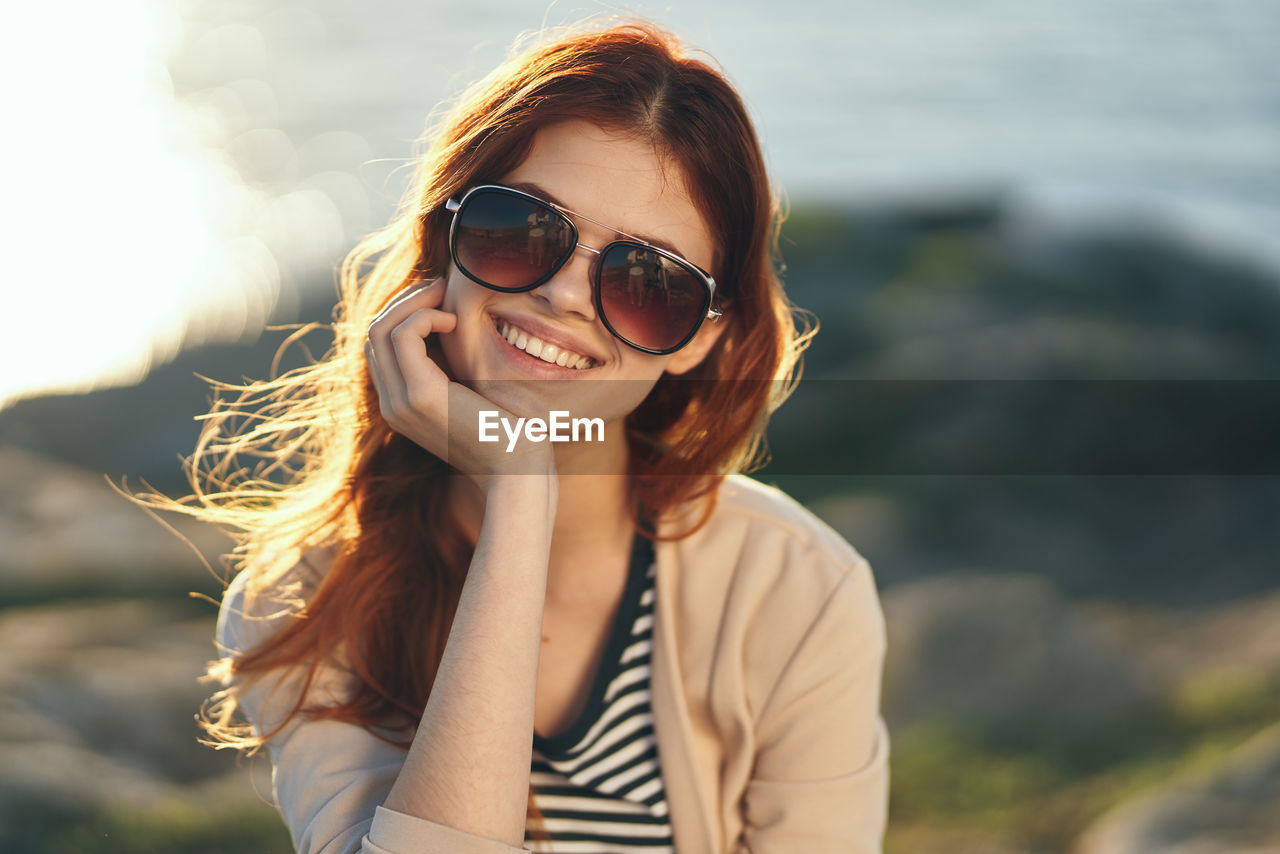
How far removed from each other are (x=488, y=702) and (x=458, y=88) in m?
5.87

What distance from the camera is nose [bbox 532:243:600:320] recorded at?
212cm

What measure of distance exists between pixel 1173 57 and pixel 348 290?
10778 millimetres

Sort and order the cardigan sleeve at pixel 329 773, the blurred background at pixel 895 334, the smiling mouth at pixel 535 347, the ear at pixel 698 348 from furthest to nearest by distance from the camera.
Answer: the blurred background at pixel 895 334 < the ear at pixel 698 348 < the smiling mouth at pixel 535 347 < the cardigan sleeve at pixel 329 773

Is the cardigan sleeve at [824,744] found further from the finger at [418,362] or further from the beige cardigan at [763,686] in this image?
the finger at [418,362]

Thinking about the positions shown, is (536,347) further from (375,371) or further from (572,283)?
(375,371)

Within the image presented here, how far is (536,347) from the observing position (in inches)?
86.5

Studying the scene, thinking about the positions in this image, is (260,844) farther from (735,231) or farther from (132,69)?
(132,69)

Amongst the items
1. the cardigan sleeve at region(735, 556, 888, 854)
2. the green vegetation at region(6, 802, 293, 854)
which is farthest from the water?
the cardigan sleeve at region(735, 556, 888, 854)

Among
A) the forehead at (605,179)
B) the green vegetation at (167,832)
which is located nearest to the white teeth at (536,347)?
the forehead at (605,179)

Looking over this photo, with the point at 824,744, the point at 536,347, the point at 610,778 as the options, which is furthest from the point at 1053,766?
the point at 536,347

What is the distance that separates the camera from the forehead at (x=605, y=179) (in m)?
2.13

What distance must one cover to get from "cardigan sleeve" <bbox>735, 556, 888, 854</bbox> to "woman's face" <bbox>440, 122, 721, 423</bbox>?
0.78 meters

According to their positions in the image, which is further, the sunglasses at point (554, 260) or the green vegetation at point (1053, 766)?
the green vegetation at point (1053, 766)

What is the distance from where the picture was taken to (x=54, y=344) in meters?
7.57
